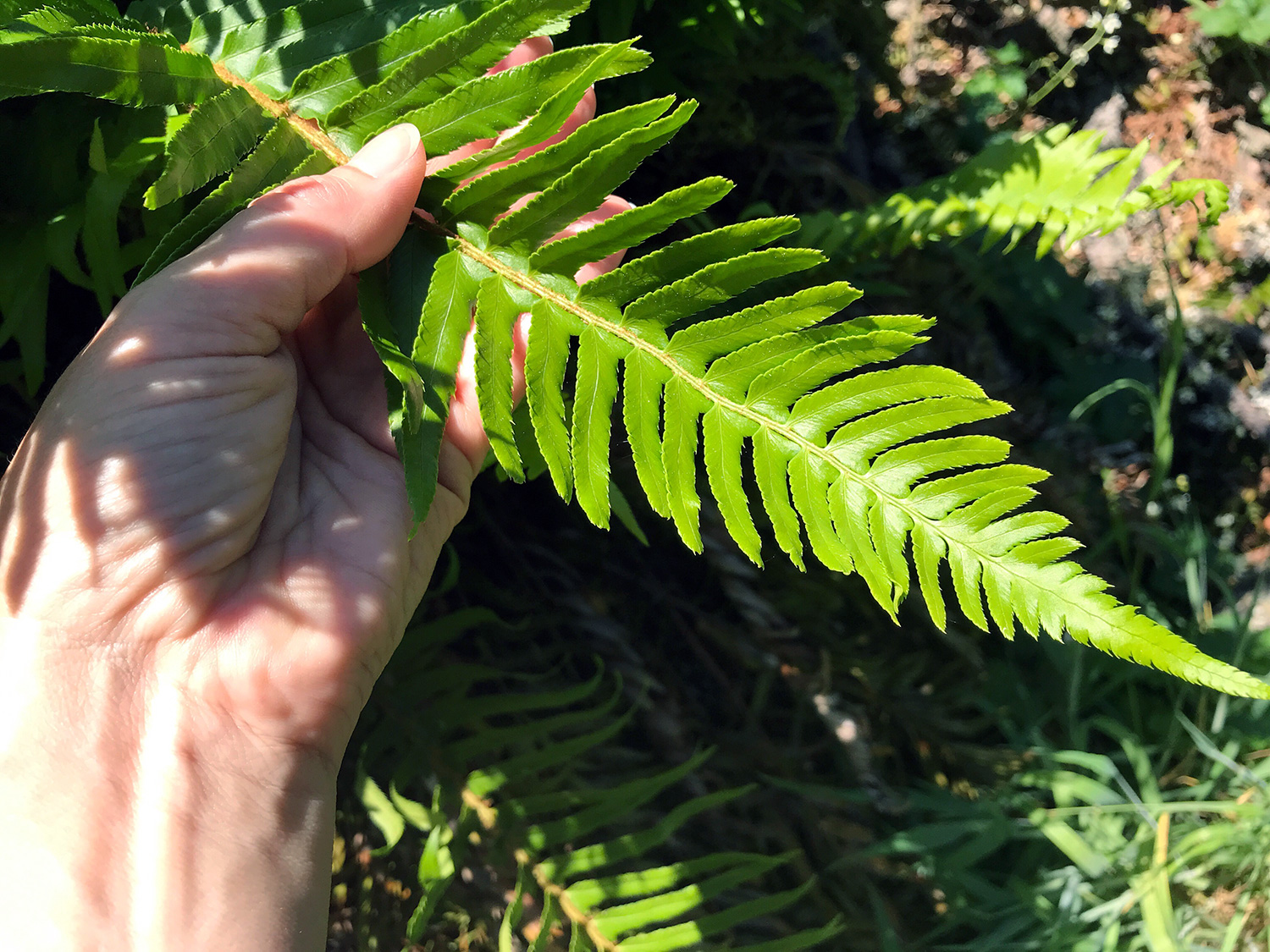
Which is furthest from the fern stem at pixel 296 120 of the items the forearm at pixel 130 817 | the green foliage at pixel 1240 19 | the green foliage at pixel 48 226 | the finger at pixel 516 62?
the green foliage at pixel 1240 19

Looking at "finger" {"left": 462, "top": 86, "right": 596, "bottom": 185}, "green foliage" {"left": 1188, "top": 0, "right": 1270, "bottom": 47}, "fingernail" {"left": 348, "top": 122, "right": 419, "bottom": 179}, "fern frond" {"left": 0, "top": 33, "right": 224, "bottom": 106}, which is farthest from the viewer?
"green foliage" {"left": 1188, "top": 0, "right": 1270, "bottom": 47}

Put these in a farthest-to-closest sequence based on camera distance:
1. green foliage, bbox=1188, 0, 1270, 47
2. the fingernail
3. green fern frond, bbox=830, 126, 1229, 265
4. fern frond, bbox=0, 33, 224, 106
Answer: green foliage, bbox=1188, 0, 1270, 47 → green fern frond, bbox=830, 126, 1229, 265 → the fingernail → fern frond, bbox=0, 33, 224, 106

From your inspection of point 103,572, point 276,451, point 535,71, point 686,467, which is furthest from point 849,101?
point 103,572

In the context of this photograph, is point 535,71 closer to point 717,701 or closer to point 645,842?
point 645,842

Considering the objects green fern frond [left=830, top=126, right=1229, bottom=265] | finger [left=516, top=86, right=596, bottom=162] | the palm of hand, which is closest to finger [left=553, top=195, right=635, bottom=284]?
the palm of hand

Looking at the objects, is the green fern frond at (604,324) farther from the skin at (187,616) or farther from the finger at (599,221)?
the finger at (599,221)

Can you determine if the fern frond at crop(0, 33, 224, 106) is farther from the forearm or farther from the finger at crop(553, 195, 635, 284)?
the forearm

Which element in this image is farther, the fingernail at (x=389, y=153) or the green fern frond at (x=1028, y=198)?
the green fern frond at (x=1028, y=198)
